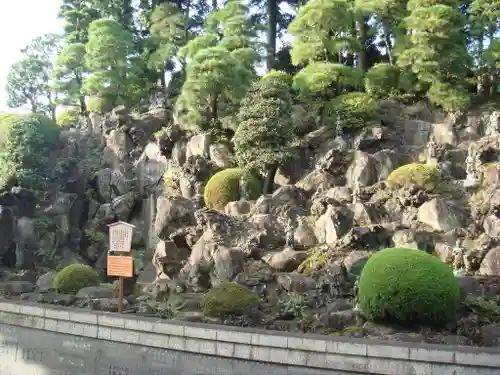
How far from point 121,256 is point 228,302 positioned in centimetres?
272

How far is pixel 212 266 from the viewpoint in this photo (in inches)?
653

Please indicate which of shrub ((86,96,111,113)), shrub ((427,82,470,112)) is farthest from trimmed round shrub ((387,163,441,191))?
shrub ((86,96,111,113))

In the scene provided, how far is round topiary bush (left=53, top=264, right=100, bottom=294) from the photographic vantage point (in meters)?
15.6

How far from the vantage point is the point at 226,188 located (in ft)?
74.4

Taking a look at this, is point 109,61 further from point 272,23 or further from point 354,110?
point 354,110

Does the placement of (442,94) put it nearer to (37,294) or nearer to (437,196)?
(437,196)

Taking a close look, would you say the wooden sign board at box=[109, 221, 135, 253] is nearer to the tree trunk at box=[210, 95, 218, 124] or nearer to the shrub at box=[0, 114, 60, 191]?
the shrub at box=[0, 114, 60, 191]

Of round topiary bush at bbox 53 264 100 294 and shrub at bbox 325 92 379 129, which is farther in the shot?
shrub at bbox 325 92 379 129

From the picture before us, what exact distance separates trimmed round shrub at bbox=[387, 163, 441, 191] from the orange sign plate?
425 inches

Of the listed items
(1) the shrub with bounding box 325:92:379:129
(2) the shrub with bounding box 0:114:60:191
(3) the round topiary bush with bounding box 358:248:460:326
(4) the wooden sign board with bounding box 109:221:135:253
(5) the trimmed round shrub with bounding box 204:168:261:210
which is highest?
(1) the shrub with bounding box 325:92:379:129

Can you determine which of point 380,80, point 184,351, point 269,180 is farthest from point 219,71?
point 184,351

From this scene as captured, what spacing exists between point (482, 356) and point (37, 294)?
12.0 m

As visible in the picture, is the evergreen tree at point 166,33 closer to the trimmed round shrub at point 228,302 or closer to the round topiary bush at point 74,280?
the round topiary bush at point 74,280

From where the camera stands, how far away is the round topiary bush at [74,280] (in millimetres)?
15617
